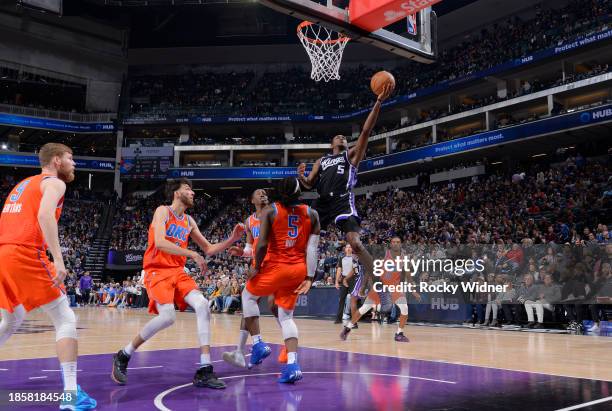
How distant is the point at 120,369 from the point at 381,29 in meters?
6.01

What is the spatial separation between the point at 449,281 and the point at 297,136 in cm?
3076

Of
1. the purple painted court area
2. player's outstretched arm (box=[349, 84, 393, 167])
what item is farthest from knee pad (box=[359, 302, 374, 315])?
player's outstretched arm (box=[349, 84, 393, 167])

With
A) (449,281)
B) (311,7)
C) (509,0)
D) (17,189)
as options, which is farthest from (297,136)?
(17,189)

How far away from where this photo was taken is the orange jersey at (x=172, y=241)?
5.49 m

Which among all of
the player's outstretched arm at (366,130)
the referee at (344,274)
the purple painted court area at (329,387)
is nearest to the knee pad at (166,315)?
the purple painted court area at (329,387)

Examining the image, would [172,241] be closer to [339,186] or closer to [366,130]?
[339,186]

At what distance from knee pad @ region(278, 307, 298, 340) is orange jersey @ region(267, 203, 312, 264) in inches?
20.1

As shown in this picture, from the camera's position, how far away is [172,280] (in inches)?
213

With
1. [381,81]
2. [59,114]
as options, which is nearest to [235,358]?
[381,81]

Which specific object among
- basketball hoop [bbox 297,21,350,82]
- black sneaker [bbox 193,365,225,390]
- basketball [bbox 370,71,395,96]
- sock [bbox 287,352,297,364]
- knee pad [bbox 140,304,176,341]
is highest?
basketball hoop [bbox 297,21,350,82]

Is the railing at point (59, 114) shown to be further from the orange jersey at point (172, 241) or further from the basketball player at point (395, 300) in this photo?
the orange jersey at point (172, 241)

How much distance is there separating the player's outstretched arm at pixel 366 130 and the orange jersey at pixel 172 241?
2580 millimetres

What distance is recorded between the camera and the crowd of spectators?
1175 inches

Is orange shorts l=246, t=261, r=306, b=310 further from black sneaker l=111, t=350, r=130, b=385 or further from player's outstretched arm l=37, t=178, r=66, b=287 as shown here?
player's outstretched arm l=37, t=178, r=66, b=287
